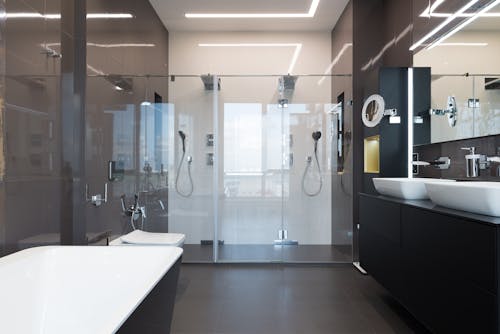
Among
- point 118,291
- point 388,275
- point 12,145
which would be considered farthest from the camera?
point 388,275

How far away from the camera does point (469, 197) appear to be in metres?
1.57

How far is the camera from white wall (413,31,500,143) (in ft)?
7.12

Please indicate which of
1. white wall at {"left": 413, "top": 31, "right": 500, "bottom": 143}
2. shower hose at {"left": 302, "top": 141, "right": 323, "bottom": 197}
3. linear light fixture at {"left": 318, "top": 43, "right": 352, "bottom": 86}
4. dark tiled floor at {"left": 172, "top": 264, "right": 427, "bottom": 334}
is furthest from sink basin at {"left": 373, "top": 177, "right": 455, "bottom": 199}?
linear light fixture at {"left": 318, "top": 43, "right": 352, "bottom": 86}

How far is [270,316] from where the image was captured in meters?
2.40

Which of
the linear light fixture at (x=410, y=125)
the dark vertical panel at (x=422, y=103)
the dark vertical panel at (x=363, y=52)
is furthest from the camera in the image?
the dark vertical panel at (x=363, y=52)

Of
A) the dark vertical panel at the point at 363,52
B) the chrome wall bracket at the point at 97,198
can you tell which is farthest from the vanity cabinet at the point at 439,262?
the chrome wall bracket at the point at 97,198

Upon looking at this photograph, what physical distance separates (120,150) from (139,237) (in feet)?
2.69

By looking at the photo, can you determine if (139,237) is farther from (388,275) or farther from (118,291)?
(388,275)

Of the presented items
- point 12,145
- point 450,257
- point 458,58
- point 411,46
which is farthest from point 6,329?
point 411,46

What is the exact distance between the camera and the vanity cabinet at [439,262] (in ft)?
4.56

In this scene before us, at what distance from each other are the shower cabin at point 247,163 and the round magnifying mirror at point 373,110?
1.95 feet

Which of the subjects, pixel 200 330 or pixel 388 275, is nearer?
pixel 200 330

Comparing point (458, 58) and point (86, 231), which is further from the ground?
point (458, 58)

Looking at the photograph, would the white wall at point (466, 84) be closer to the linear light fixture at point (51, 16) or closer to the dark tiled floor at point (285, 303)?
the dark tiled floor at point (285, 303)
